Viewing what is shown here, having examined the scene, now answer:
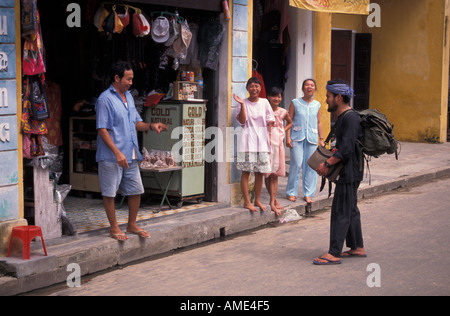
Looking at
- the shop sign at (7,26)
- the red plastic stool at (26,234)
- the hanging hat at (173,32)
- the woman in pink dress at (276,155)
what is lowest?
the red plastic stool at (26,234)

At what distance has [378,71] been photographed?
1844 centimetres

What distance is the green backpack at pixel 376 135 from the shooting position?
6598 mm


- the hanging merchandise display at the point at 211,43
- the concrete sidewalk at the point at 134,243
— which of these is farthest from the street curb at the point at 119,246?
the hanging merchandise display at the point at 211,43

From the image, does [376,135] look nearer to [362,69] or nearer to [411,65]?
[362,69]

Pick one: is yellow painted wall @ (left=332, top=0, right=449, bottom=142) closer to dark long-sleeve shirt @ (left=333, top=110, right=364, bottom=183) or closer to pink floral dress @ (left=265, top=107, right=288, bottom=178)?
pink floral dress @ (left=265, top=107, right=288, bottom=178)

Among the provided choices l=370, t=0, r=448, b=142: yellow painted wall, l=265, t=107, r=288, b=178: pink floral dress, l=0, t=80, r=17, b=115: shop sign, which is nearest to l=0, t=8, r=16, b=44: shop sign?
l=0, t=80, r=17, b=115: shop sign

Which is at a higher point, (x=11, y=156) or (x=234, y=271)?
(x=11, y=156)

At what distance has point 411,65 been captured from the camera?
18.0 metres

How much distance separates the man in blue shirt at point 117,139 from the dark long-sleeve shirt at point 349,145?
1827 millimetres

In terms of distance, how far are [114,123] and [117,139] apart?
0.54 feet

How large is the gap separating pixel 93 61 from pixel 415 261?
196 inches

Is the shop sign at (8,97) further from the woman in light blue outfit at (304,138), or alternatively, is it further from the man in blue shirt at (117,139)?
the woman in light blue outfit at (304,138)

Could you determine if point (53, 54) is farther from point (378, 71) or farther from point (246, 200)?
point (378, 71)
